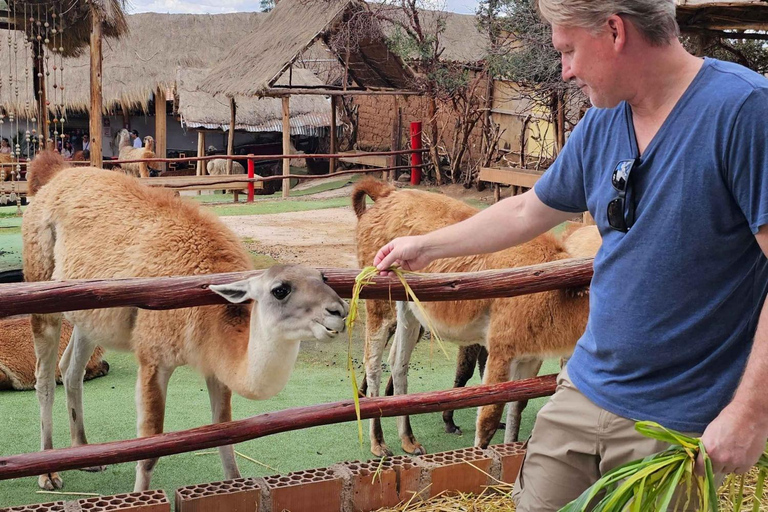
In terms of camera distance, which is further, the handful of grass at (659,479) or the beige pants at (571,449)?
the beige pants at (571,449)

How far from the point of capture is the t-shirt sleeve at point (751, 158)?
196 cm

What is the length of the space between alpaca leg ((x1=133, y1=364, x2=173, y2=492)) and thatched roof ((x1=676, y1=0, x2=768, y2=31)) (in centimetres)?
554

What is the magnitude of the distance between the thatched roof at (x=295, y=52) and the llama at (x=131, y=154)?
253 cm

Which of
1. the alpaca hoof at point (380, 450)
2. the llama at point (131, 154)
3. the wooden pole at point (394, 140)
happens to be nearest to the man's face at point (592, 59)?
the alpaca hoof at point (380, 450)

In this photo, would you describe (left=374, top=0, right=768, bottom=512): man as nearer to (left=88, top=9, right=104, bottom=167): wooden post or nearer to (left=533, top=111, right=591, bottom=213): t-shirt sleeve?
(left=533, top=111, right=591, bottom=213): t-shirt sleeve

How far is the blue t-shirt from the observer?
2.04m

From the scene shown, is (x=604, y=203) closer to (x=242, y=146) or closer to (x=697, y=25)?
(x=697, y=25)

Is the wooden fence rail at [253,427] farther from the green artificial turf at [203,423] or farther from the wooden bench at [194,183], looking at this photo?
the wooden bench at [194,183]

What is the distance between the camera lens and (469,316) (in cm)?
541

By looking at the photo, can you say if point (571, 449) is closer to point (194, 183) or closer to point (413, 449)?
point (413, 449)

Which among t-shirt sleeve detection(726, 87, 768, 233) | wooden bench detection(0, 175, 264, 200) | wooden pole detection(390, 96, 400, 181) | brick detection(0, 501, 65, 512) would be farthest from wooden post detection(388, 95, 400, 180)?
t-shirt sleeve detection(726, 87, 768, 233)

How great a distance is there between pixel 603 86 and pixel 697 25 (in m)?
7.40

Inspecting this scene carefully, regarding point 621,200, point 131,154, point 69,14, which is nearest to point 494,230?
point 621,200

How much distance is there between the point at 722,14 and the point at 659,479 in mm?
7174
